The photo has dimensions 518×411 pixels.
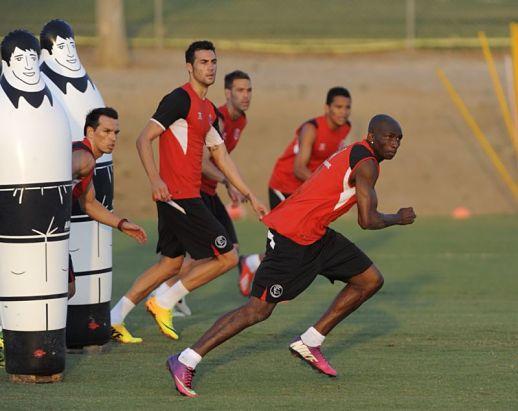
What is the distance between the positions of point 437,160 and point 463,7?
8583mm

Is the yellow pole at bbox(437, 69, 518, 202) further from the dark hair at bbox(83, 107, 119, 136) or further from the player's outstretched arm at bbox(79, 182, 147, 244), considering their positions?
the player's outstretched arm at bbox(79, 182, 147, 244)

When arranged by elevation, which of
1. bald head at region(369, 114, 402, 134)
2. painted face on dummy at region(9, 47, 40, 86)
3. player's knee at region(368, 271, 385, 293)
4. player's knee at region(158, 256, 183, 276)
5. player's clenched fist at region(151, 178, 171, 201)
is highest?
painted face on dummy at region(9, 47, 40, 86)

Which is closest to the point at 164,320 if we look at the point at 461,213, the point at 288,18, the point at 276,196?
the point at 276,196

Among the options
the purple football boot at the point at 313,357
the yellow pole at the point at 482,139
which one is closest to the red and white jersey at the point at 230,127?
the purple football boot at the point at 313,357

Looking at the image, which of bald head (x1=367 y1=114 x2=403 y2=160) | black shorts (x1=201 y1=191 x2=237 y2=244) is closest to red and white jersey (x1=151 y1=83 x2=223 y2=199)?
black shorts (x1=201 y1=191 x2=237 y2=244)

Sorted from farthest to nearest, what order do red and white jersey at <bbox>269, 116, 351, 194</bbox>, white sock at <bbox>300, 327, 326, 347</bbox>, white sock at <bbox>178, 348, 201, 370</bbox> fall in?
red and white jersey at <bbox>269, 116, 351, 194</bbox> < white sock at <bbox>300, 327, 326, 347</bbox> < white sock at <bbox>178, 348, 201, 370</bbox>

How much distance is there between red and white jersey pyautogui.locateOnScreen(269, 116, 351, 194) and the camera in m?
13.6

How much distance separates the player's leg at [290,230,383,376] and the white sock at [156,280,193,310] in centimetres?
171

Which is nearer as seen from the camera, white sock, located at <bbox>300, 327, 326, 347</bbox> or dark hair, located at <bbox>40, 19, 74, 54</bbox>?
white sock, located at <bbox>300, 327, 326, 347</bbox>

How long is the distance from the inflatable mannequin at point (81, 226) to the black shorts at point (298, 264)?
1.69 meters

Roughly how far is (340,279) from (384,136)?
117 centimetres

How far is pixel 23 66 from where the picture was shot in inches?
343

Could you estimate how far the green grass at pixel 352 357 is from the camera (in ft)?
27.6

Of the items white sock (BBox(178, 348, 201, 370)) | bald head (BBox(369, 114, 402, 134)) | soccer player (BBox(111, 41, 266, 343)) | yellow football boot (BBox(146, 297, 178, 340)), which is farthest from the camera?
yellow football boot (BBox(146, 297, 178, 340))
